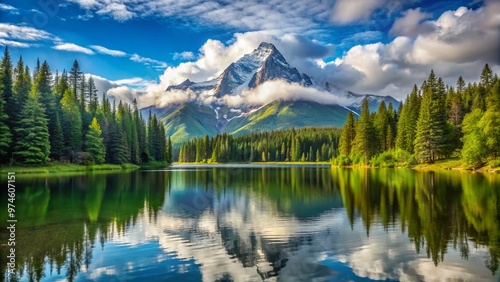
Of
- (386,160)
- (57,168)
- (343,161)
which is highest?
(386,160)

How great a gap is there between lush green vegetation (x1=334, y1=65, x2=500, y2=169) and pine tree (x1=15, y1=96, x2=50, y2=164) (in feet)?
282

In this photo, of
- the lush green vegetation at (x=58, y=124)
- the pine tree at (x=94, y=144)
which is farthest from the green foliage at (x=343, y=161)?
the pine tree at (x=94, y=144)

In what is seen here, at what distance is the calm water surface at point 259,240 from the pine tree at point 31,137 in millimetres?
39286

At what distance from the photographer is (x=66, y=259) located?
54.1ft

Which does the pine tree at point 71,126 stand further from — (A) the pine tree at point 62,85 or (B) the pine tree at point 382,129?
(B) the pine tree at point 382,129

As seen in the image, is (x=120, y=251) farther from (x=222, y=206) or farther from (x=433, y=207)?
(x=433, y=207)

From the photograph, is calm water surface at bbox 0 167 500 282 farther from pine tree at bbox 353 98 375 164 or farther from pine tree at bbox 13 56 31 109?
pine tree at bbox 353 98 375 164

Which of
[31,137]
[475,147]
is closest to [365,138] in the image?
[475,147]

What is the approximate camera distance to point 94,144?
98.5m

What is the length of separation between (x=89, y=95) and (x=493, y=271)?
129350 mm

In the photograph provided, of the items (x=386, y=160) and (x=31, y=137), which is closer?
(x=31, y=137)

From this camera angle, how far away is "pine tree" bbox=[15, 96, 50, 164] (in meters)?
70.6

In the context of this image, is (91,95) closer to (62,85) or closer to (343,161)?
(62,85)

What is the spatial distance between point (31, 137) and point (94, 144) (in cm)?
2761
